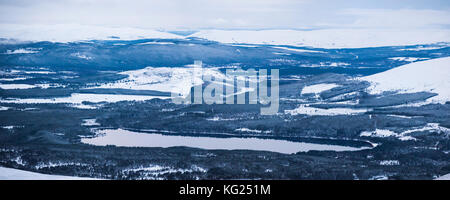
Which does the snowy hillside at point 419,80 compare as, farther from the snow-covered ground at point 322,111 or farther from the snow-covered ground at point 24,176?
the snow-covered ground at point 24,176

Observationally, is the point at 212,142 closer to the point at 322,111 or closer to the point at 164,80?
the point at 322,111

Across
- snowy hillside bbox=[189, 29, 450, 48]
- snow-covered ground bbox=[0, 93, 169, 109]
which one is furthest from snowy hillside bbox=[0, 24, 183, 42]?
snow-covered ground bbox=[0, 93, 169, 109]

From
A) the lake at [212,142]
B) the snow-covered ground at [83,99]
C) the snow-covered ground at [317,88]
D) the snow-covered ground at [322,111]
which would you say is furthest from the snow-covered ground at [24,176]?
the snow-covered ground at [317,88]

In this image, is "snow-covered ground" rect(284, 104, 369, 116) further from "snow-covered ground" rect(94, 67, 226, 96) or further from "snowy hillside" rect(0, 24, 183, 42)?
"snowy hillside" rect(0, 24, 183, 42)
